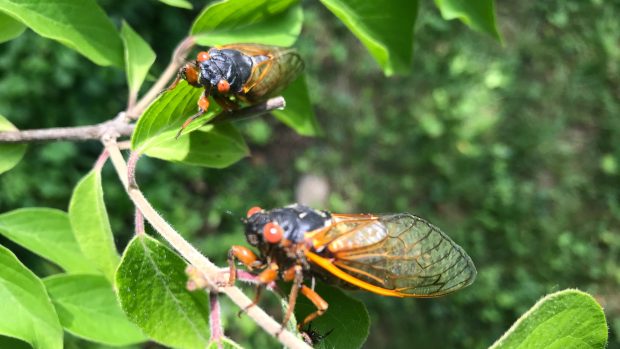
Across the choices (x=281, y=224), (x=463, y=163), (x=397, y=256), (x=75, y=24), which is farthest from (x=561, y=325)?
(x=463, y=163)

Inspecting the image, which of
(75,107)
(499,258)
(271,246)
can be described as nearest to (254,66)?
(271,246)

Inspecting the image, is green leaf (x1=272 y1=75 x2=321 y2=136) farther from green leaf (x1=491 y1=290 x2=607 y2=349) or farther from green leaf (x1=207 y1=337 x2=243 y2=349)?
green leaf (x1=491 y1=290 x2=607 y2=349)

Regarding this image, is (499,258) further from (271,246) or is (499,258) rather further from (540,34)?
(271,246)

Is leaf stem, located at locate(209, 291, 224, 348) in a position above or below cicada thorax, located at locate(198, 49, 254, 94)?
below

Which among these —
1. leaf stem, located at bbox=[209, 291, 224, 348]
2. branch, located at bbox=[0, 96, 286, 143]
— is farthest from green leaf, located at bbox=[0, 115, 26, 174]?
leaf stem, located at bbox=[209, 291, 224, 348]

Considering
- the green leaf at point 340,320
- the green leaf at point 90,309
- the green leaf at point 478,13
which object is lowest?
the green leaf at point 90,309

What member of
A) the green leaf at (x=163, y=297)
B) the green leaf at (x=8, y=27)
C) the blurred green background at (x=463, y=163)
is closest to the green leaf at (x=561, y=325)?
the green leaf at (x=163, y=297)

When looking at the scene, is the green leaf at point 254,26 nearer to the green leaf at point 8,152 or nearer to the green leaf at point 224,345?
the green leaf at point 8,152
